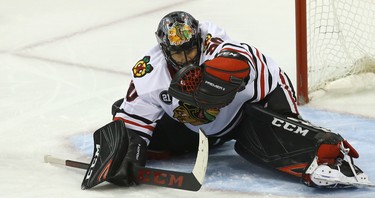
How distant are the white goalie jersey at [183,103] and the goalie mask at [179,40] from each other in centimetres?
6

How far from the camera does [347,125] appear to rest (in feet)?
13.3

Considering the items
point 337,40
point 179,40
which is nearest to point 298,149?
point 179,40

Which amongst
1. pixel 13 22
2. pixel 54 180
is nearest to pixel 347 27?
pixel 54 180

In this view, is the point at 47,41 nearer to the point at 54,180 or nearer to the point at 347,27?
the point at 347,27

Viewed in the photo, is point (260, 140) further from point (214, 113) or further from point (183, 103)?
point (183, 103)

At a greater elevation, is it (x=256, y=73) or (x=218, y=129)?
(x=256, y=73)

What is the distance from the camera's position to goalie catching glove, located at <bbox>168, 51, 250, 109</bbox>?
304cm

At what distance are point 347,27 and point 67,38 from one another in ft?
5.92

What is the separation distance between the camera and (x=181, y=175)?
3182 mm

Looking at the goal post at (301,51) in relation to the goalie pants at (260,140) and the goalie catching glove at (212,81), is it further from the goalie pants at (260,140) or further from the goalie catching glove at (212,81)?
the goalie catching glove at (212,81)

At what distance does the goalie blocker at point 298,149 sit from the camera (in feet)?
10.3

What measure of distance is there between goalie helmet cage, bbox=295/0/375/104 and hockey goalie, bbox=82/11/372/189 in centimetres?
94

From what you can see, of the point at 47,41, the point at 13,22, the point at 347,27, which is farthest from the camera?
the point at 13,22

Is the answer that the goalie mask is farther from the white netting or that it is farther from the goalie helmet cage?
the white netting
